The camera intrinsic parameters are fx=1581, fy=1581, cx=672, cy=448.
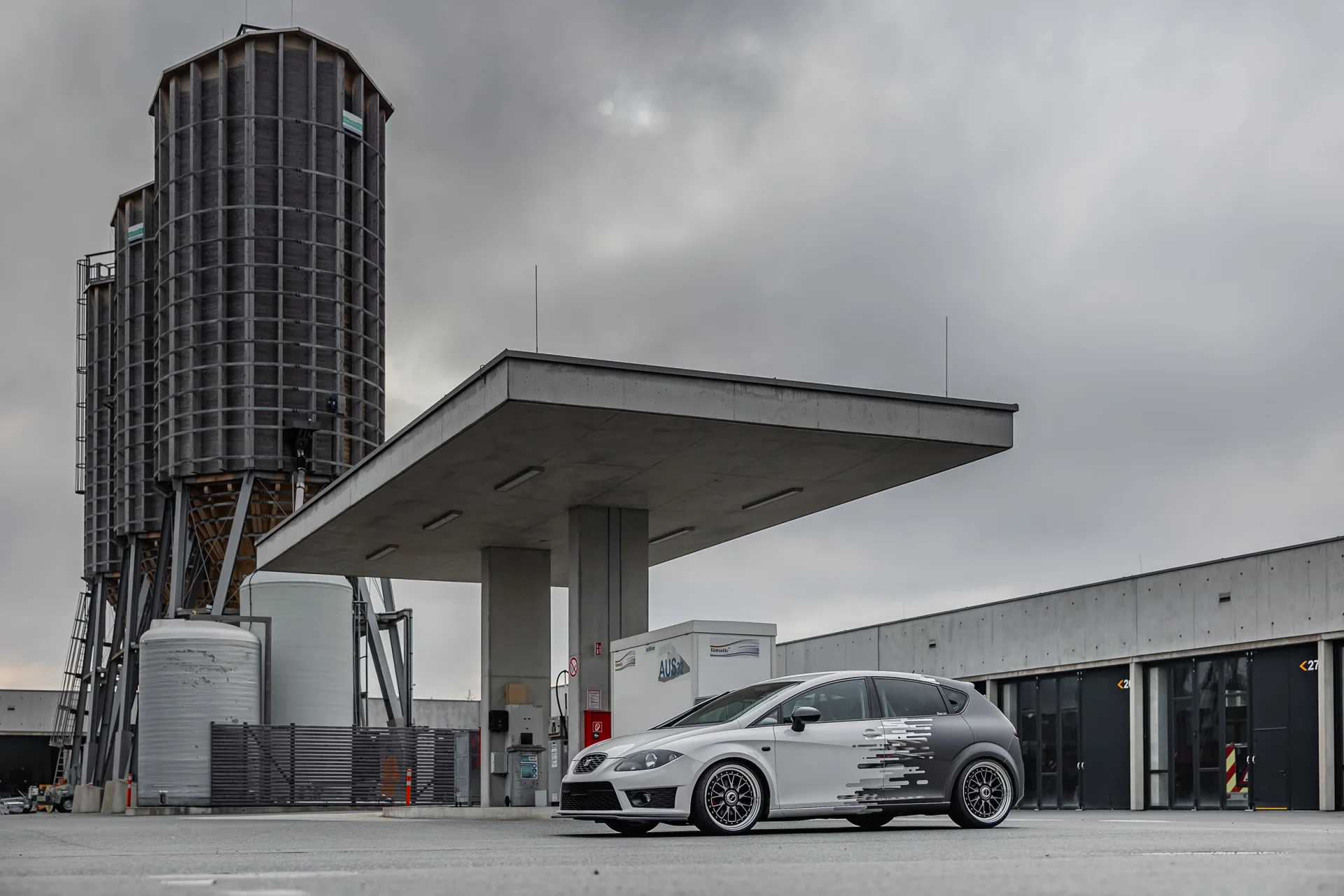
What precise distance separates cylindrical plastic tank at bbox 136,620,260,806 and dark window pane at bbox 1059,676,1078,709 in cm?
2038

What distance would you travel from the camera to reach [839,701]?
14.4 meters

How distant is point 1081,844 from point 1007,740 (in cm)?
422

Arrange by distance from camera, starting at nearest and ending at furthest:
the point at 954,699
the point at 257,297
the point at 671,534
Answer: the point at 954,699 → the point at 671,534 → the point at 257,297

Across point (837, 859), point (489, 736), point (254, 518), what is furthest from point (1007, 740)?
point (254, 518)

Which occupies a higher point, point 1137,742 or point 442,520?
point 442,520

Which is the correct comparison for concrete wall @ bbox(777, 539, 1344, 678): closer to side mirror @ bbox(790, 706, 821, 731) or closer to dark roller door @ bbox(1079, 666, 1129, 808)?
dark roller door @ bbox(1079, 666, 1129, 808)

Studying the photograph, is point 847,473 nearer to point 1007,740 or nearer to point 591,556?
point 591,556

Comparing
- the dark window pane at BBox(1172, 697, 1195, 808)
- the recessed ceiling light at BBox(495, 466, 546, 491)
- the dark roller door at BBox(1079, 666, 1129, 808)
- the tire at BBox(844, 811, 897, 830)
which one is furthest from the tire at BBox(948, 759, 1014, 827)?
the dark roller door at BBox(1079, 666, 1129, 808)

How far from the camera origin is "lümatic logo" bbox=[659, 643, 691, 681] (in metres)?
20.1

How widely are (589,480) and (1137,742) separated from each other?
14978 millimetres

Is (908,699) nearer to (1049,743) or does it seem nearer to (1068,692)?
(1068,692)

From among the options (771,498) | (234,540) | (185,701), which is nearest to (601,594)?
(771,498)

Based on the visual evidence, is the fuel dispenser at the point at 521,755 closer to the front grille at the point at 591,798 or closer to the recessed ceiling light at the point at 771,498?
the recessed ceiling light at the point at 771,498

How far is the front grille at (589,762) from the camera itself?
14.0m
